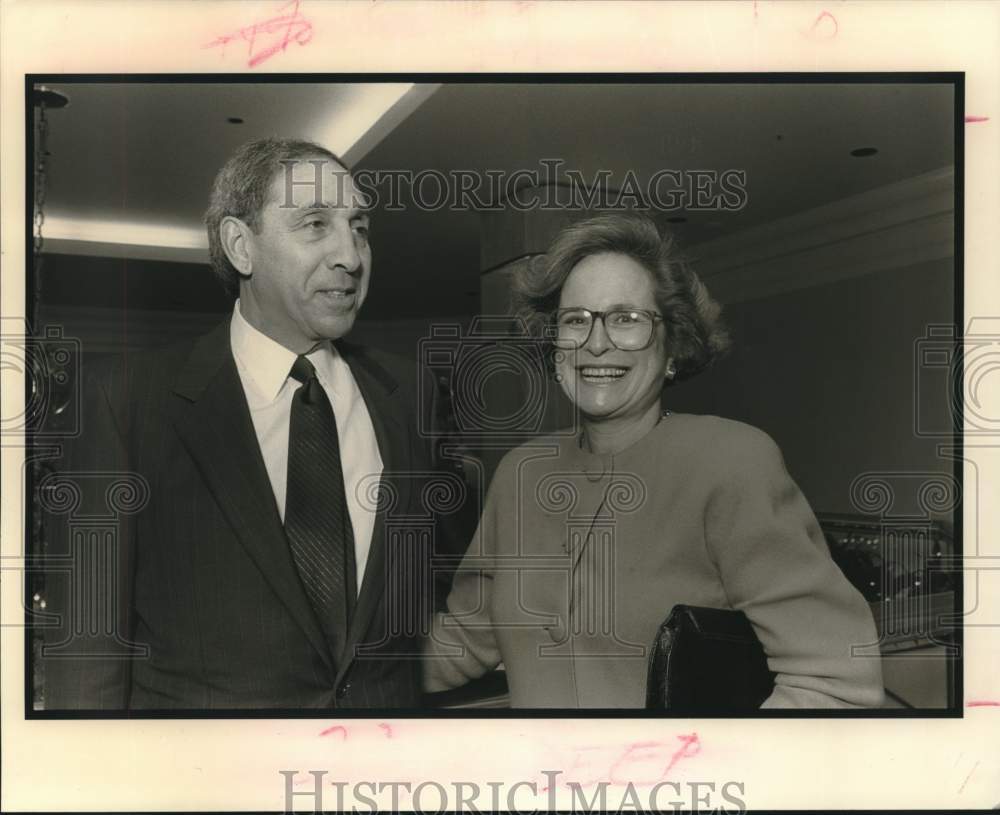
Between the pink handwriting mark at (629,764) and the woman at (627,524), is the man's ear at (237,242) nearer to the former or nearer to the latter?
the woman at (627,524)

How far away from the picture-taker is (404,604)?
2000mm

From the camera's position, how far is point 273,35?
201 centimetres

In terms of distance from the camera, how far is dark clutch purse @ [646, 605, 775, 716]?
77.4 inches

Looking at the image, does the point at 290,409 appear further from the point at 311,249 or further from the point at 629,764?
the point at 629,764

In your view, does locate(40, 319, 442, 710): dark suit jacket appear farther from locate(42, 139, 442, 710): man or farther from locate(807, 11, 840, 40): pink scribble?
locate(807, 11, 840, 40): pink scribble

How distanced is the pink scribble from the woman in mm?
556

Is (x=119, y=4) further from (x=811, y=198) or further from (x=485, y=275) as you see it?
(x=811, y=198)

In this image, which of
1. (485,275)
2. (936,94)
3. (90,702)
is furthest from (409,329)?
(936,94)

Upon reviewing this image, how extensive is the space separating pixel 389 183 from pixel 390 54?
11.1 inches

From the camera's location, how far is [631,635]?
1.98 meters

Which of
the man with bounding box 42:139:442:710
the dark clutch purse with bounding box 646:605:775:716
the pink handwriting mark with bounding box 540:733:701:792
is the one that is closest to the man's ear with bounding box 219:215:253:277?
the man with bounding box 42:139:442:710

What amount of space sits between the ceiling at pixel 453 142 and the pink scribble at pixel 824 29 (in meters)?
0.12

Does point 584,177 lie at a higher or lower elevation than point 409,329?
higher

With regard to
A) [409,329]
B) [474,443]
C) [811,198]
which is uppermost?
[811,198]
